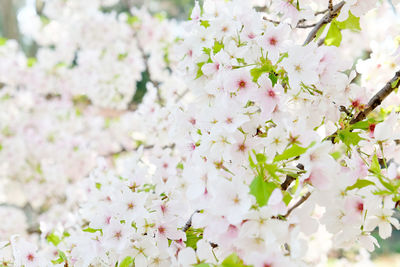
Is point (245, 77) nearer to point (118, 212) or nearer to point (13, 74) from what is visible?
point (118, 212)

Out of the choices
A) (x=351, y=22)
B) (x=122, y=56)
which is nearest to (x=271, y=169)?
(x=351, y=22)

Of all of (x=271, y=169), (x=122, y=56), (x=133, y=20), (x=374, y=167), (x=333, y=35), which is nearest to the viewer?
(x=271, y=169)

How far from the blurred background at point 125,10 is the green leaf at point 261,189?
1.01 m

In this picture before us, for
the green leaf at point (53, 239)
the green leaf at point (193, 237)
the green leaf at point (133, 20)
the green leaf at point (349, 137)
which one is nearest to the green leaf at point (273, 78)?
the green leaf at point (349, 137)

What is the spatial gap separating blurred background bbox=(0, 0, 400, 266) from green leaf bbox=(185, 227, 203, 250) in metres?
0.92

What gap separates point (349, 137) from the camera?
1.03m

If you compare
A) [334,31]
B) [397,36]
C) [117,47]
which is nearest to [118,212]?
[334,31]

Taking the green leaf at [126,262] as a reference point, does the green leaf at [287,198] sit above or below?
above

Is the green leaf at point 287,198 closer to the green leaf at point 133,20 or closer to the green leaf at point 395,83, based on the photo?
the green leaf at point 395,83

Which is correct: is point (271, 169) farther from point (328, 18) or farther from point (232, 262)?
point (328, 18)

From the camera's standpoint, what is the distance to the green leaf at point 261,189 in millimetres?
792

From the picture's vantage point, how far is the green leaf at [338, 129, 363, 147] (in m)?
1.02

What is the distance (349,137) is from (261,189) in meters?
0.35

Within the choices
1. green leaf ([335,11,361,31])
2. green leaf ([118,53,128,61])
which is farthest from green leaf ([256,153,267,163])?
green leaf ([118,53,128,61])
